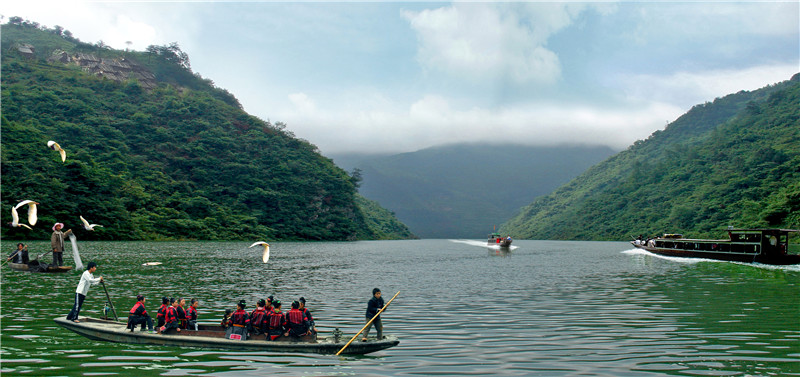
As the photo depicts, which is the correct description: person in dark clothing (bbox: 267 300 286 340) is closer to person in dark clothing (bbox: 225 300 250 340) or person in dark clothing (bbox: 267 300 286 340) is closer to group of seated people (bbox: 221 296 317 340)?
group of seated people (bbox: 221 296 317 340)

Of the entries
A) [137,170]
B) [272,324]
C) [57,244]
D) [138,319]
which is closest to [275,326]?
[272,324]

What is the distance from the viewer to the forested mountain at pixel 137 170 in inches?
4277

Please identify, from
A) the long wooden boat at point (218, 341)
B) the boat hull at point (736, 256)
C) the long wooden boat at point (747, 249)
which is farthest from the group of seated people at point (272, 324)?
the boat hull at point (736, 256)

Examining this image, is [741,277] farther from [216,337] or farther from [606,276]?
[216,337]

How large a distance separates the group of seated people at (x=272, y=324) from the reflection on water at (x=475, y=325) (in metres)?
1.06

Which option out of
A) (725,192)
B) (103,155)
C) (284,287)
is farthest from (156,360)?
(725,192)

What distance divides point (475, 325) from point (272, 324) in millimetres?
9995

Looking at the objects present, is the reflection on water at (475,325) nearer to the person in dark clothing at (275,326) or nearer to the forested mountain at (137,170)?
the person in dark clothing at (275,326)

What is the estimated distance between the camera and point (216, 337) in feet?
68.3

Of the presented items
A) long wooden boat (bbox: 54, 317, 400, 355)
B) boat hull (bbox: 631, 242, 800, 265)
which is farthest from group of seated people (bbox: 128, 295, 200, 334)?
boat hull (bbox: 631, 242, 800, 265)

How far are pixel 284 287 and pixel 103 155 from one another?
123916 millimetres

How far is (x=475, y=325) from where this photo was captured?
2564cm

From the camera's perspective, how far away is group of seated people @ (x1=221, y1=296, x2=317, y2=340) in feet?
67.3

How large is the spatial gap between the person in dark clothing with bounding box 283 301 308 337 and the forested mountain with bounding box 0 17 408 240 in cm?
9277
